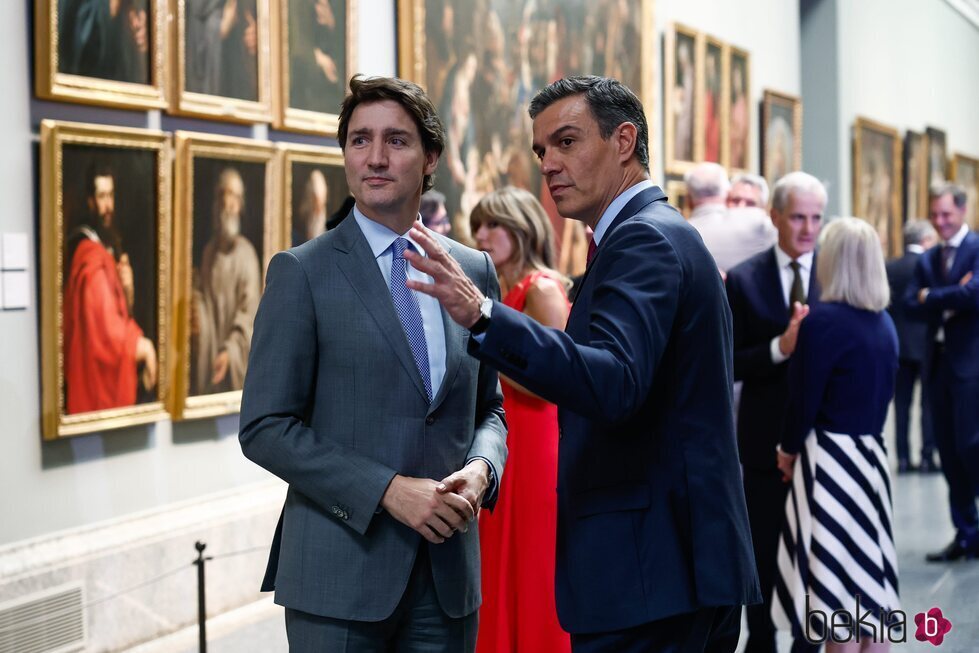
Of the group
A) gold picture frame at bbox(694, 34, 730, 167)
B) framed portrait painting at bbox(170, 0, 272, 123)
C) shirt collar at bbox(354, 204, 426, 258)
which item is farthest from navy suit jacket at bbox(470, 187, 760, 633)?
gold picture frame at bbox(694, 34, 730, 167)

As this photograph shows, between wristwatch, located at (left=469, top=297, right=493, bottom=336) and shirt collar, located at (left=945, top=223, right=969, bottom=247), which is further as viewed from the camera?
shirt collar, located at (left=945, top=223, right=969, bottom=247)

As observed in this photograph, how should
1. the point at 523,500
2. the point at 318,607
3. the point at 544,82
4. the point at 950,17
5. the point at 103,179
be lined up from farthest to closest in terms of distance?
1. the point at 950,17
2. the point at 544,82
3. the point at 103,179
4. the point at 523,500
5. the point at 318,607

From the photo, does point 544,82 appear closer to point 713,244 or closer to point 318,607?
point 713,244

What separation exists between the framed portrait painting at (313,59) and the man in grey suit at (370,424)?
397 cm

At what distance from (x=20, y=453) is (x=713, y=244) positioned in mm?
4312

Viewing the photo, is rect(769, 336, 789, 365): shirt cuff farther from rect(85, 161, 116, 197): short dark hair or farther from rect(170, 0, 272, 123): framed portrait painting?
rect(85, 161, 116, 197): short dark hair

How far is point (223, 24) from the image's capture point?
6.56 metres

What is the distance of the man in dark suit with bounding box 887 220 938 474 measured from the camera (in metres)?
12.9

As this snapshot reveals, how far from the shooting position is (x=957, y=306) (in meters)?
9.57

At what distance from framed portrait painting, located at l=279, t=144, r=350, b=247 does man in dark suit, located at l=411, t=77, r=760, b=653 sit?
4.20 metres

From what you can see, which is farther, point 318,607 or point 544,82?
point 544,82

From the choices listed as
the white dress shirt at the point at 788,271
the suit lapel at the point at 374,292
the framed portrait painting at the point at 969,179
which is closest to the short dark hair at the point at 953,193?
the white dress shirt at the point at 788,271

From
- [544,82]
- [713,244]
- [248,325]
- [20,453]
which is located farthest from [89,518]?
[544,82]

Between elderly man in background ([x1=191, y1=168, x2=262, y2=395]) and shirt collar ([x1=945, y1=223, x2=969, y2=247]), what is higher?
shirt collar ([x1=945, y1=223, x2=969, y2=247])
